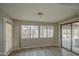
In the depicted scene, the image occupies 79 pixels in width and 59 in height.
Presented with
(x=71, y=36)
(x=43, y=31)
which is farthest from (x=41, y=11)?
(x=71, y=36)

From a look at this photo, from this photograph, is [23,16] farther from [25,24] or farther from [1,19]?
[1,19]

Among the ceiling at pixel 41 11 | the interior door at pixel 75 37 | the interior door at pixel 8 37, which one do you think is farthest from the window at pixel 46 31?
the interior door at pixel 8 37

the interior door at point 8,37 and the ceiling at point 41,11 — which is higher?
the ceiling at point 41,11

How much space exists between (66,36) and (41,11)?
70 cm

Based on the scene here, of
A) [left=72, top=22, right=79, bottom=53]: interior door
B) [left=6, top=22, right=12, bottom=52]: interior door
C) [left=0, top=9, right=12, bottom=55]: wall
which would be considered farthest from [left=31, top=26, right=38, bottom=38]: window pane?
[left=72, top=22, right=79, bottom=53]: interior door

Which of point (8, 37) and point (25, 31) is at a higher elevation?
point (25, 31)

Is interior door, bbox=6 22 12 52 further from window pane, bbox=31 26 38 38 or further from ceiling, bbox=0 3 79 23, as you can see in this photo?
window pane, bbox=31 26 38 38

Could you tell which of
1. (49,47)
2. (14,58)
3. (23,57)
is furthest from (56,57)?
(14,58)

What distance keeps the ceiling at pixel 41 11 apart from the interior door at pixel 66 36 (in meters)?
0.19

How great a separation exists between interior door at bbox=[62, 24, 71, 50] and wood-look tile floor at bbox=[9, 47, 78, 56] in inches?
4.0

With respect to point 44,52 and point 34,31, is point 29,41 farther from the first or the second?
point 44,52

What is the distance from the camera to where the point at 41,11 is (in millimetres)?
1748

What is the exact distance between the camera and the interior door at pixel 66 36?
72.5 inches

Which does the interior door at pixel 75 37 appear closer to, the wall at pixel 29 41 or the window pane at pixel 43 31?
the wall at pixel 29 41
